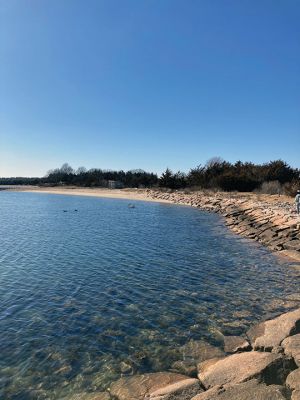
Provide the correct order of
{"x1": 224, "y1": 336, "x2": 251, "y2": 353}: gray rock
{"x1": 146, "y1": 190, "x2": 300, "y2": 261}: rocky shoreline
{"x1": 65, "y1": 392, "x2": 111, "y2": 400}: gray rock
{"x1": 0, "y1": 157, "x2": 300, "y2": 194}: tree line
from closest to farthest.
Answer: {"x1": 65, "y1": 392, "x2": 111, "y2": 400}: gray rock, {"x1": 224, "y1": 336, "x2": 251, "y2": 353}: gray rock, {"x1": 146, "y1": 190, "x2": 300, "y2": 261}: rocky shoreline, {"x1": 0, "y1": 157, "x2": 300, "y2": 194}: tree line

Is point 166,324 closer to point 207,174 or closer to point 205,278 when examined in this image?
point 205,278

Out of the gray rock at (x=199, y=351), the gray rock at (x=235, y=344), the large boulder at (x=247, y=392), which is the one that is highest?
the large boulder at (x=247, y=392)

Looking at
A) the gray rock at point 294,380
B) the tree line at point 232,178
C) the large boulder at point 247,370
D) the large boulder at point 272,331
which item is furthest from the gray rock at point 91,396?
the tree line at point 232,178

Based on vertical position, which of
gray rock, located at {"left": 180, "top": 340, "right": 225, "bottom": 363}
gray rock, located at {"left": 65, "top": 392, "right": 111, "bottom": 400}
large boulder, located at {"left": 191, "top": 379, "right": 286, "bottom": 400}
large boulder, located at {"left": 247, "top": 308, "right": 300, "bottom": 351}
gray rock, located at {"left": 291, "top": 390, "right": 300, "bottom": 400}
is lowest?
gray rock, located at {"left": 65, "top": 392, "right": 111, "bottom": 400}

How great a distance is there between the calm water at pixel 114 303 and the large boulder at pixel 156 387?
367 millimetres

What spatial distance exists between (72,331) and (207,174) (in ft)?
183

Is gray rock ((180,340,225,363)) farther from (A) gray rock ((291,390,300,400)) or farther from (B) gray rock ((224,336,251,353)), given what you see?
(A) gray rock ((291,390,300,400))

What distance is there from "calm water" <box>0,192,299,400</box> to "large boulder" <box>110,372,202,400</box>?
1.20 feet

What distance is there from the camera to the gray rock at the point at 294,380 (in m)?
4.75

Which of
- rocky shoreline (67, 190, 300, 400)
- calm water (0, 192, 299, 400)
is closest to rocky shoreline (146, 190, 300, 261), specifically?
calm water (0, 192, 299, 400)

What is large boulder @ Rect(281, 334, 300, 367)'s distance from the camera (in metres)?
5.82

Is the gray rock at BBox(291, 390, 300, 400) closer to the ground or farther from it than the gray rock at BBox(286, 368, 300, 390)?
farther from it

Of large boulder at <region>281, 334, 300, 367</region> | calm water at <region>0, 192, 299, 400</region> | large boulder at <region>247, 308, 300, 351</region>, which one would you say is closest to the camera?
large boulder at <region>281, 334, 300, 367</region>

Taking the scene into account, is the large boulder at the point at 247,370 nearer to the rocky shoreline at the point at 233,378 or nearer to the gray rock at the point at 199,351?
the rocky shoreline at the point at 233,378
